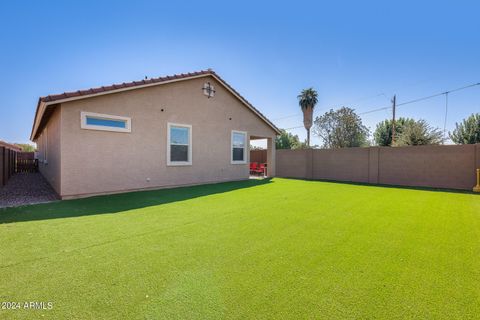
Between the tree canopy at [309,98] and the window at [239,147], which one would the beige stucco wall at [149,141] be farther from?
the tree canopy at [309,98]

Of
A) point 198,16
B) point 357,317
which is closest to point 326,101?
point 198,16

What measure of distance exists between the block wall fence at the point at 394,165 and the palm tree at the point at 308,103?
1657 cm

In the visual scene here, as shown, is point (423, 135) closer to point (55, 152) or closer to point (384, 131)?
point (384, 131)

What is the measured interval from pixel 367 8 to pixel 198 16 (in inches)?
308

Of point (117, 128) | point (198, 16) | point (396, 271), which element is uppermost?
point (198, 16)

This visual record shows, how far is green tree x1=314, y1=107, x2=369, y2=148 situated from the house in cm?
2102

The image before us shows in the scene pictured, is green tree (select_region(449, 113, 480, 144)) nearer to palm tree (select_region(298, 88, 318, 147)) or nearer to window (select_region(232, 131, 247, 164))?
palm tree (select_region(298, 88, 318, 147))

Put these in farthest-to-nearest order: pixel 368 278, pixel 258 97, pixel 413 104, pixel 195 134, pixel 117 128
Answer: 1. pixel 413 104
2. pixel 258 97
3. pixel 195 134
4. pixel 117 128
5. pixel 368 278

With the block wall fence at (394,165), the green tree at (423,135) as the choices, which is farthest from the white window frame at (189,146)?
the green tree at (423,135)

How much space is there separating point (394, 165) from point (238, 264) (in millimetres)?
14036

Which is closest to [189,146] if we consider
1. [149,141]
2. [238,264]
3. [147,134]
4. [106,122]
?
[149,141]

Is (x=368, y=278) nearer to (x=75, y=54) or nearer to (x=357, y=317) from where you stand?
(x=357, y=317)

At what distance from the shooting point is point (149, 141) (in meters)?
9.97

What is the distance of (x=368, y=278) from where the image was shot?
3.00 meters
